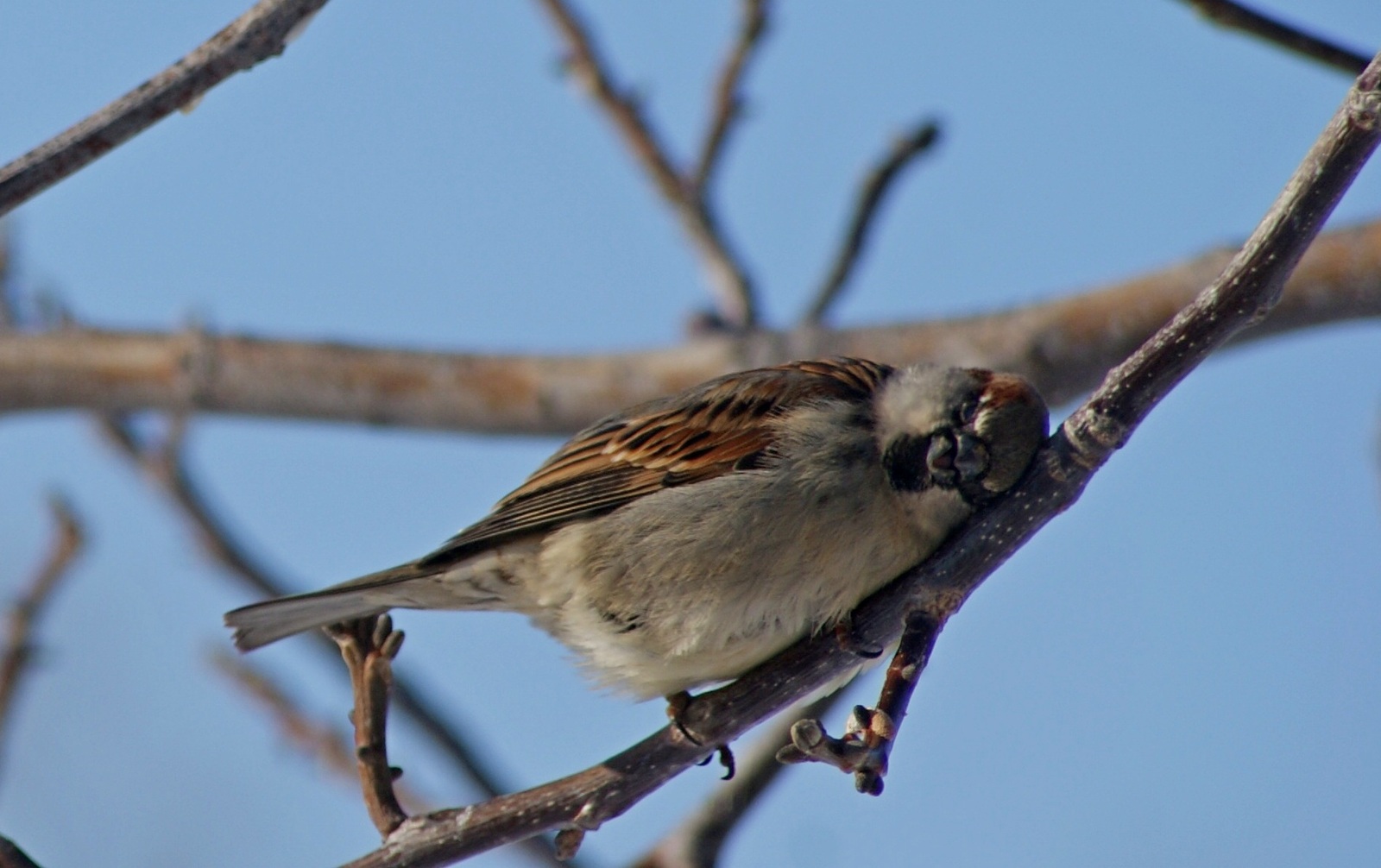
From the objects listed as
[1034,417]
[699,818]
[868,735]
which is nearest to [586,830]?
[868,735]

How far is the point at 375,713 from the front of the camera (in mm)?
3139

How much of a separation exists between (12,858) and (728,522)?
163cm

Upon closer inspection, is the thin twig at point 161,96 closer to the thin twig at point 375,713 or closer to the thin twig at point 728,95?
the thin twig at point 375,713

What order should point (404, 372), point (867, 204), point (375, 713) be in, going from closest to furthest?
point (375, 713)
point (867, 204)
point (404, 372)

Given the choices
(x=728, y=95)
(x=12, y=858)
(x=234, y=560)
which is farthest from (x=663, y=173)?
(x=12, y=858)

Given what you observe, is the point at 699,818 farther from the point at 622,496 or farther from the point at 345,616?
the point at 345,616

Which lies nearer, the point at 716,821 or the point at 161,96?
the point at 161,96

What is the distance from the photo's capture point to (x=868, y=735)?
2.61 meters

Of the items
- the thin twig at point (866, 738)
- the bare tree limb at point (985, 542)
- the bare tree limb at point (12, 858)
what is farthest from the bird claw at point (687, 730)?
the bare tree limb at point (12, 858)

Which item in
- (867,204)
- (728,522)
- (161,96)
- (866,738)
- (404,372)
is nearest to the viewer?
(161,96)

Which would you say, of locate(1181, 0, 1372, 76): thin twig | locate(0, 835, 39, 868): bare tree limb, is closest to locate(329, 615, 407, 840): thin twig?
locate(0, 835, 39, 868): bare tree limb

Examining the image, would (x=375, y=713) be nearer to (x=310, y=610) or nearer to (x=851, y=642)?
(x=310, y=610)

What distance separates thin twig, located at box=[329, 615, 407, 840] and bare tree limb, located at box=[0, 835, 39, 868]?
650mm

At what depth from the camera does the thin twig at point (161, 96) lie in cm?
247
